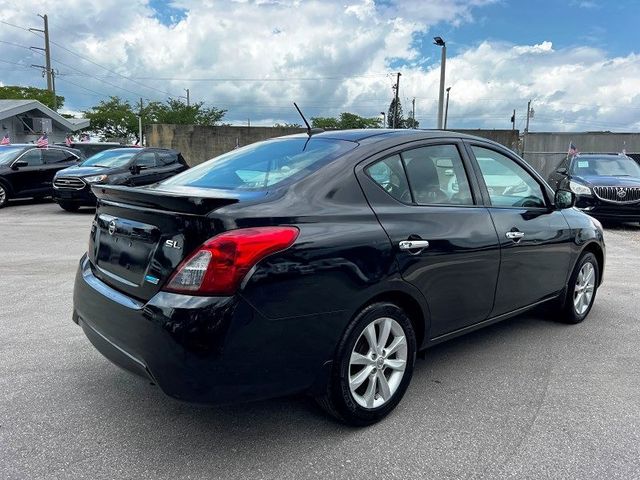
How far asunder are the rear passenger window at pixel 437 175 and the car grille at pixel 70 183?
1051cm

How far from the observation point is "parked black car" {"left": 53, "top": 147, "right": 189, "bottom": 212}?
1195 cm

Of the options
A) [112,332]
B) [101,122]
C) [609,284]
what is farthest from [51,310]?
[101,122]

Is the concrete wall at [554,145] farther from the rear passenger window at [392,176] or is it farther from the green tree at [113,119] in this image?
the green tree at [113,119]

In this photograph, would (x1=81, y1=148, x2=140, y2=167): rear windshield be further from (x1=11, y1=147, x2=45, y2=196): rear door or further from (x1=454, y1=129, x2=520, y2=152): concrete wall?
(x1=454, y1=129, x2=520, y2=152): concrete wall

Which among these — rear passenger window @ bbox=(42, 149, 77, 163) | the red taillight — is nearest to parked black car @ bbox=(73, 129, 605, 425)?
the red taillight

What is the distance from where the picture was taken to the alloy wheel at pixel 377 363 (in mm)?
2836

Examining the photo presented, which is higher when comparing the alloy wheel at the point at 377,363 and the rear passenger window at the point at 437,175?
the rear passenger window at the point at 437,175

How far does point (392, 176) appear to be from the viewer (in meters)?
3.12

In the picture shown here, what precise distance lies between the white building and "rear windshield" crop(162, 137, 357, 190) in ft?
93.1

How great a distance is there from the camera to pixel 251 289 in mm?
2354

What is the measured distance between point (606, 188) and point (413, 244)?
9314mm

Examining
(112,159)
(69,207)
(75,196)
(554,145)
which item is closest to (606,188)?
(112,159)

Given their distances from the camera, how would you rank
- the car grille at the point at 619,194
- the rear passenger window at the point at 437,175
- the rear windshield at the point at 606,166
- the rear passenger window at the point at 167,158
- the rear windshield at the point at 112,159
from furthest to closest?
1. the rear passenger window at the point at 167,158
2. the rear windshield at the point at 112,159
3. the rear windshield at the point at 606,166
4. the car grille at the point at 619,194
5. the rear passenger window at the point at 437,175

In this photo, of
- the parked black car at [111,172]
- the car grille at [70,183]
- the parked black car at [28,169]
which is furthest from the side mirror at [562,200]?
the parked black car at [28,169]
